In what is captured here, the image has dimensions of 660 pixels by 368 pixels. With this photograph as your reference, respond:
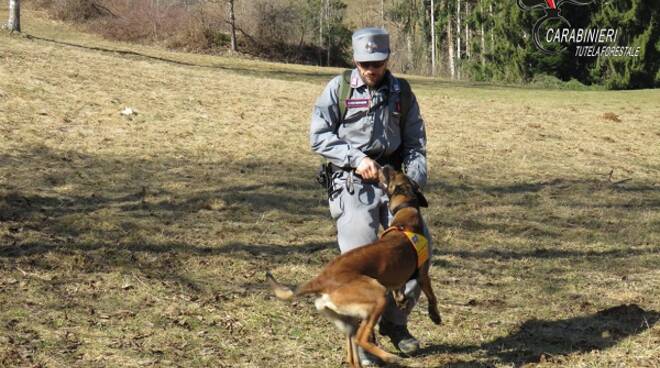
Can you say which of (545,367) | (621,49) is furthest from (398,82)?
(621,49)

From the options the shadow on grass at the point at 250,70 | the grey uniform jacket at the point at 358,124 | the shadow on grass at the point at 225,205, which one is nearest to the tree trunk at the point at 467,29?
the shadow on grass at the point at 250,70

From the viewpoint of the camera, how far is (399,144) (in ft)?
17.2

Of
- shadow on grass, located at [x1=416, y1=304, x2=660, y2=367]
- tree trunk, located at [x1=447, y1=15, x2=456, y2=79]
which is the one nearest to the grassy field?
shadow on grass, located at [x1=416, y1=304, x2=660, y2=367]

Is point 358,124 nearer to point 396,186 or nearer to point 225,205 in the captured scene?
point 396,186

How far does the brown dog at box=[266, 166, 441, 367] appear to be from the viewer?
4.30 meters

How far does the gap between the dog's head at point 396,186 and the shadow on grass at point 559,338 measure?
1185 mm

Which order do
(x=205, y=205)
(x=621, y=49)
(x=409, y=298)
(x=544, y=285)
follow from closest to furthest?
(x=409, y=298), (x=544, y=285), (x=205, y=205), (x=621, y=49)

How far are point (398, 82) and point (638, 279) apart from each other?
12.7 ft

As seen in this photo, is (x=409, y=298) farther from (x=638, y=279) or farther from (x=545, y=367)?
(x=638, y=279)

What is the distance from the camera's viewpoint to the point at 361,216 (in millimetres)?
5133

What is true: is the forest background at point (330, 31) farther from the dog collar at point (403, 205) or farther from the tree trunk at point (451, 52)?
the dog collar at point (403, 205)

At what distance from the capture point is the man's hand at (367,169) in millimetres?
4879

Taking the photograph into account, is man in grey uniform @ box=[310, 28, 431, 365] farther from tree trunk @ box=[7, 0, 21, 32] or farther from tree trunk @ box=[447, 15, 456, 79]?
tree trunk @ box=[447, 15, 456, 79]

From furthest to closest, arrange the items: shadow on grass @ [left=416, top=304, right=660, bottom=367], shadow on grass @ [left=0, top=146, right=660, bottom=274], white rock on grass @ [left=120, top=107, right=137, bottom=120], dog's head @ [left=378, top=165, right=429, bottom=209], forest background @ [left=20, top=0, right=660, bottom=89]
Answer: forest background @ [left=20, top=0, right=660, bottom=89], white rock on grass @ [left=120, top=107, right=137, bottom=120], shadow on grass @ [left=0, top=146, right=660, bottom=274], shadow on grass @ [left=416, top=304, right=660, bottom=367], dog's head @ [left=378, top=165, right=429, bottom=209]
